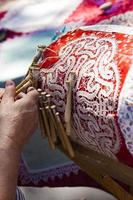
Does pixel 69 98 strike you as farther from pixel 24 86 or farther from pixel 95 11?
pixel 95 11

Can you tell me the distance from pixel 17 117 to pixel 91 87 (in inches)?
6.1

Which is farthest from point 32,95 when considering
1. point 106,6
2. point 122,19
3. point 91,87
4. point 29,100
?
point 106,6

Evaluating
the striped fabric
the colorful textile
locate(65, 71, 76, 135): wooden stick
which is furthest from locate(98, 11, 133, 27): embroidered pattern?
the striped fabric

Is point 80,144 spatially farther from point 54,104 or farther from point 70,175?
point 70,175

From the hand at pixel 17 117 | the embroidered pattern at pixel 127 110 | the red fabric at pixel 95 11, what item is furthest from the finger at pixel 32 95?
the red fabric at pixel 95 11

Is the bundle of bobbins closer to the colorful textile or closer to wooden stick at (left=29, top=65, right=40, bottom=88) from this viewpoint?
wooden stick at (left=29, top=65, right=40, bottom=88)

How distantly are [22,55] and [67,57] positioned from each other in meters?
0.46

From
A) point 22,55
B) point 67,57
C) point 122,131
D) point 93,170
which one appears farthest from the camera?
point 22,55

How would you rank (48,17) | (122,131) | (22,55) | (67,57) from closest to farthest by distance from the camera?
(122,131) < (67,57) < (22,55) < (48,17)

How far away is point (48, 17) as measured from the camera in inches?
60.7

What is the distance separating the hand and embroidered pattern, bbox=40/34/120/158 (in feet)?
0.21

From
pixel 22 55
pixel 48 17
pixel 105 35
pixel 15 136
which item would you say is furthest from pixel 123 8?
pixel 15 136

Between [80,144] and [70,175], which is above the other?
[80,144]

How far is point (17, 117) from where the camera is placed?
2.79 feet
